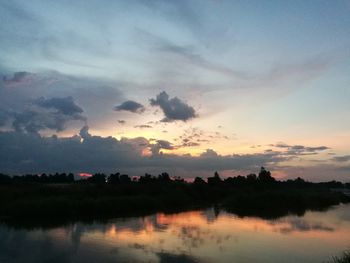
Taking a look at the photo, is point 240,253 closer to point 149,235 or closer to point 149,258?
point 149,258

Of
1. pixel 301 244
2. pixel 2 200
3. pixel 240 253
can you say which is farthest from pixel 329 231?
pixel 2 200

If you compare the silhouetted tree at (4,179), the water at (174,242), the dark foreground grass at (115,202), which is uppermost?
the silhouetted tree at (4,179)

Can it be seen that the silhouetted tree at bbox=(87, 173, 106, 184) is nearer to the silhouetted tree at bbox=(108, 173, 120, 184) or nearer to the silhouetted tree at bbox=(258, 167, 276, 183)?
the silhouetted tree at bbox=(108, 173, 120, 184)

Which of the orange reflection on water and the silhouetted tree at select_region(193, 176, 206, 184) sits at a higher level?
the silhouetted tree at select_region(193, 176, 206, 184)

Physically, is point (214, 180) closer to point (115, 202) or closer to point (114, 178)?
point (114, 178)

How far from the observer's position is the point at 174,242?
27.3m

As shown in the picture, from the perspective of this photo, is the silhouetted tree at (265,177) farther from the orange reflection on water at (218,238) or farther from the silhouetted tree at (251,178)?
the orange reflection on water at (218,238)

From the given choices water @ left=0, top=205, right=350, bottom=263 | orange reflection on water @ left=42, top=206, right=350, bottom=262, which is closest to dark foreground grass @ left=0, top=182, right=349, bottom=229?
water @ left=0, top=205, right=350, bottom=263

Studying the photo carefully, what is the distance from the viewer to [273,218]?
46.0 m

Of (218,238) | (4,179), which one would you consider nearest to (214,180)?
(4,179)

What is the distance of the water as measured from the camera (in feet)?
74.7

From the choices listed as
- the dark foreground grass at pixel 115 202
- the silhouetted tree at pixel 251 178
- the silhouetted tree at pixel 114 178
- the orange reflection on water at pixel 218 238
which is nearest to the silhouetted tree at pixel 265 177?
the silhouetted tree at pixel 251 178

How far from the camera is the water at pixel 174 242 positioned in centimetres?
2276

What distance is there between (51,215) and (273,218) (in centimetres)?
2450
